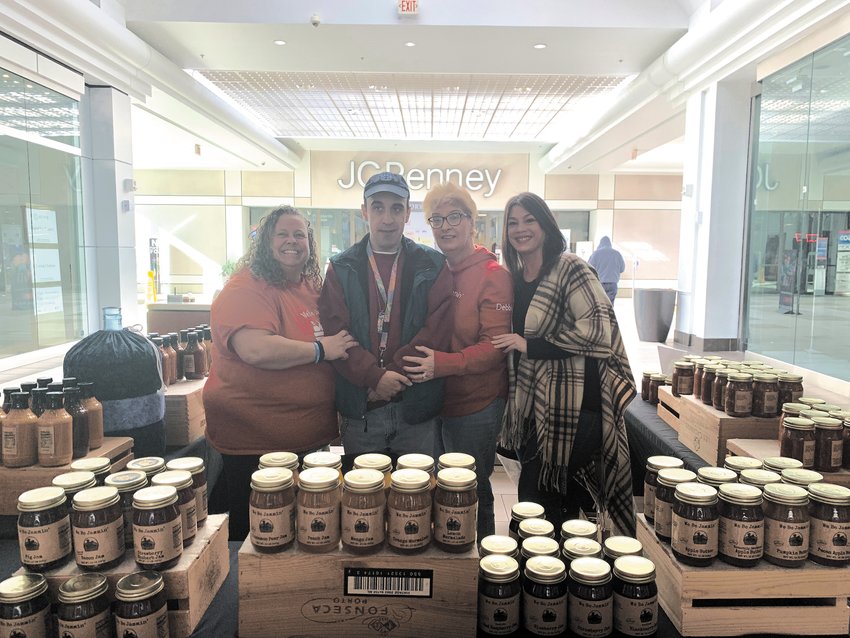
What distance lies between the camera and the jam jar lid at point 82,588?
39.8 inches

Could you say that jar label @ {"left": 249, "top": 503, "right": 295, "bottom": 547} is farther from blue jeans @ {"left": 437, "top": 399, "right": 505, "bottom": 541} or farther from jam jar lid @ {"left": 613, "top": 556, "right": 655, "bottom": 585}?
blue jeans @ {"left": 437, "top": 399, "right": 505, "bottom": 541}

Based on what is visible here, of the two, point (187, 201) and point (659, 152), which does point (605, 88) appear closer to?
point (659, 152)

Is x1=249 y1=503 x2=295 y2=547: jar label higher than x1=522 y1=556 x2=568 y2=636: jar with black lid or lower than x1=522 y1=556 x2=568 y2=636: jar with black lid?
higher

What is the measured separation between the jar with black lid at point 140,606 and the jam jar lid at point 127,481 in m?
0.21

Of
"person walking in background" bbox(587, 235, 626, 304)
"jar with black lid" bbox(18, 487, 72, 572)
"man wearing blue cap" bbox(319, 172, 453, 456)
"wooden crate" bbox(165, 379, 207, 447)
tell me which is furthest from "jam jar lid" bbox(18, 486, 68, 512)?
"person walking in background" bbox(587, 235, 626, 304)

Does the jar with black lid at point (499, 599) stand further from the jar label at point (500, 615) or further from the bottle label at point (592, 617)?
the bottle label at point (592, 617)

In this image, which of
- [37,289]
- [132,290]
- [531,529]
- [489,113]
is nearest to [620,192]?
[489,113]

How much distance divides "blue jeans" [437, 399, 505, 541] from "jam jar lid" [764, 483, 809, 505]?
3.50 feet

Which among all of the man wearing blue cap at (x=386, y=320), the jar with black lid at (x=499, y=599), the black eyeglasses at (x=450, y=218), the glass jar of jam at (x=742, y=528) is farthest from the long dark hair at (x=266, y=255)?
the glass jar of jam at (x=742, y=528)

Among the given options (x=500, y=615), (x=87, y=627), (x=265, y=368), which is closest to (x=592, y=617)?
(x=500, y=615)

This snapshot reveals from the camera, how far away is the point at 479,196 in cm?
1385

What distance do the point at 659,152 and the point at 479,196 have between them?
3.94m

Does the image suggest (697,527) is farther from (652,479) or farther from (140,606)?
(140,606)

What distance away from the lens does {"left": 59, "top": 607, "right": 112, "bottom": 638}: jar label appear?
1.00 metres
